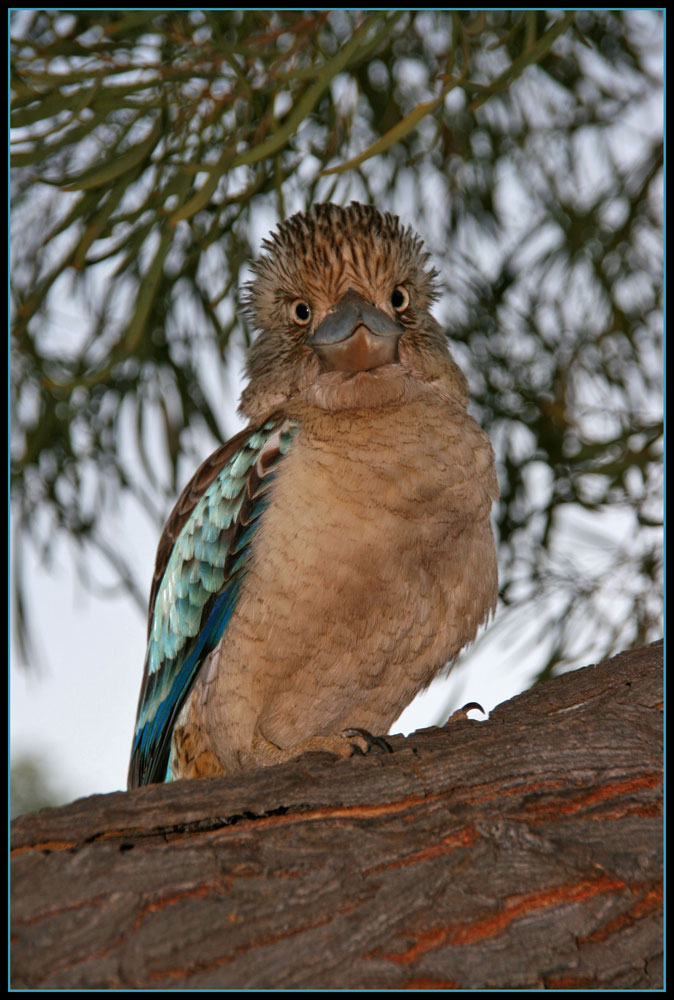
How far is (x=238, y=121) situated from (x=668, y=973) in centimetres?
265

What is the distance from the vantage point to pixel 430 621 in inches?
111

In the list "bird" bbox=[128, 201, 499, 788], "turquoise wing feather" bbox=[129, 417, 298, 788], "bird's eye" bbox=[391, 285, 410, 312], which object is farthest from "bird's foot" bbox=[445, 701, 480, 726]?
"bird's eye" bbox=[391, 285, 410, 312]

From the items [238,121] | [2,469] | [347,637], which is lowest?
[347,637]

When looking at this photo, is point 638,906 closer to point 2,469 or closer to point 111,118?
point 2,469

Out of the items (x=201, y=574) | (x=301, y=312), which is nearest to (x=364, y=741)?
(x=201, y=574)

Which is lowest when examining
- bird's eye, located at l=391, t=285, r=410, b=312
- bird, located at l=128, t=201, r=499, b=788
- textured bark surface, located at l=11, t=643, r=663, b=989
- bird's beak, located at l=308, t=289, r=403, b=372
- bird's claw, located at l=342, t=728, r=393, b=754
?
textured bark surface, located at l=11, t=643, r=663, b=989

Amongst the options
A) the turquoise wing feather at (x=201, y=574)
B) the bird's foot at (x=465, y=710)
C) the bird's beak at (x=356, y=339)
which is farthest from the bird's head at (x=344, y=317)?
the bird's foot at (x=465, y=710)

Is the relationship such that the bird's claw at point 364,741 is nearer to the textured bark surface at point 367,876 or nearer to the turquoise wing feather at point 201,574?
the textured bark surface at point 367,876

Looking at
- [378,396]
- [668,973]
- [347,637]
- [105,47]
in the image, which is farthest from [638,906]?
[105,47]

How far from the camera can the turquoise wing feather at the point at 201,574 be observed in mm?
2844

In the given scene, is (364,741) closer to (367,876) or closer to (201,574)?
(367,876)

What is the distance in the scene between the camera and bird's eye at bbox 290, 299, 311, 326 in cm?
326

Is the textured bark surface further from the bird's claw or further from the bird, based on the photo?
the bird

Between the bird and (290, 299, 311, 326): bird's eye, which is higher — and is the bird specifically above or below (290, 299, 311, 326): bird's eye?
below
